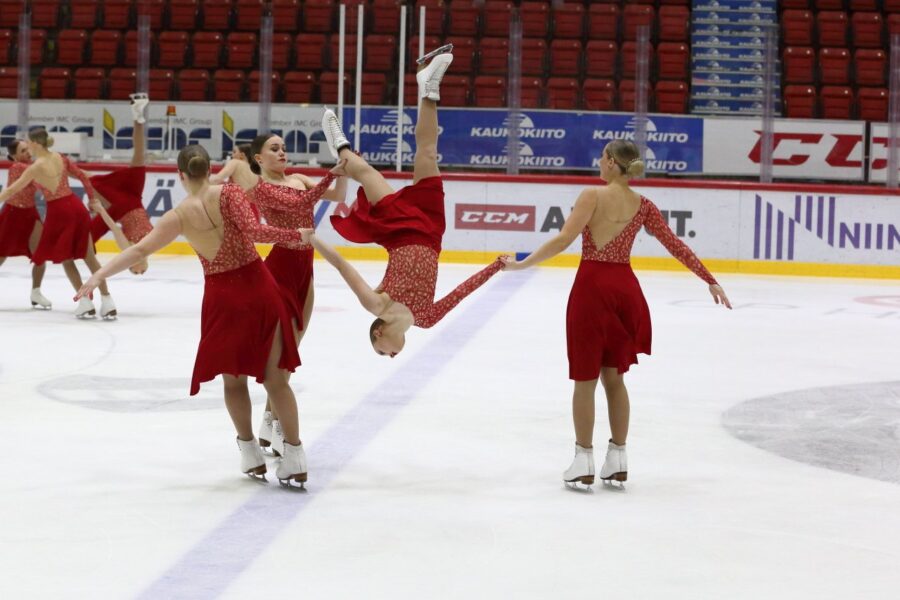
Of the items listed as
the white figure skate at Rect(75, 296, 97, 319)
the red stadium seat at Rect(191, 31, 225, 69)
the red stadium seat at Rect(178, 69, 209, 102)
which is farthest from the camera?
the red stadium seat at Rect(191, 31, 225, 69)

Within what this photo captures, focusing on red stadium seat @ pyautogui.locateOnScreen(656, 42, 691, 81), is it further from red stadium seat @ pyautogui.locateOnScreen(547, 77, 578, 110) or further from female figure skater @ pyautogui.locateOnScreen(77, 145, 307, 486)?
female figure skater @ pyautogui.locateOnScreen(77, 145, 307, 486)

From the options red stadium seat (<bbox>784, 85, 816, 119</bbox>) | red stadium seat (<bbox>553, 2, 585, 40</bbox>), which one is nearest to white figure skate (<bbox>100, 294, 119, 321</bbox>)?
red stadium seat (<bbox>553, 2, 585, 40</bbox>)

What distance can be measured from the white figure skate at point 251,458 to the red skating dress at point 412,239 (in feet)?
2.64

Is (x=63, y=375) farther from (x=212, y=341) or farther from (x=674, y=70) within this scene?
(x=674, y=70)

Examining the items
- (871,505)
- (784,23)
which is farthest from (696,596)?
(784,23)

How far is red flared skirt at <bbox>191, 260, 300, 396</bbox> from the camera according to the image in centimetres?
488

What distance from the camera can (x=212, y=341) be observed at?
16.1ft

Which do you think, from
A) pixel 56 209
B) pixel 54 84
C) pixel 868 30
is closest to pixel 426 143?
pixel 56 209

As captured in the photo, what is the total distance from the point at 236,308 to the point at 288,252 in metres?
0.80

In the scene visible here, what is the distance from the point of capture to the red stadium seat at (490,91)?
15.2 m

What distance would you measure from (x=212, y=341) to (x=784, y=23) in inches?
562

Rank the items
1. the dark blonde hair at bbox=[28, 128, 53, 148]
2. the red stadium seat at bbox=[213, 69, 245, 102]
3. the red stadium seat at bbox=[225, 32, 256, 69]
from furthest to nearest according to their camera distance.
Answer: the red stadium seat at bbox=[225, 32, 256, 69] < the red stadium seat at bbox=[213, 69, 245, 102] < the dark blonde hair at bbox=[28, 128, 53, 148]

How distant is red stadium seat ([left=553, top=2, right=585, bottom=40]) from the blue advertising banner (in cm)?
153

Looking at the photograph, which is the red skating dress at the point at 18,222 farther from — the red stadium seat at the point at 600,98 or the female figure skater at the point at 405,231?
the red stadium seat at the point at 600,98
